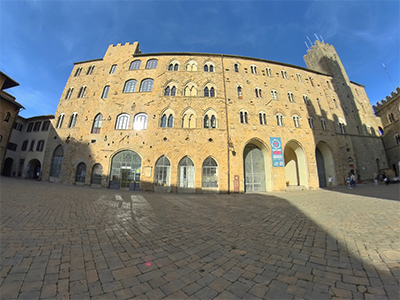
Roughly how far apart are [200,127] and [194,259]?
1389cm

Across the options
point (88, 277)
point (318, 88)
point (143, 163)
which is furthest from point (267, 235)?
point (318, 88)

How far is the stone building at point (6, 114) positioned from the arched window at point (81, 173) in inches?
539

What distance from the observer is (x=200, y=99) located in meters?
17.0

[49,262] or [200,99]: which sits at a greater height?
[200,99]

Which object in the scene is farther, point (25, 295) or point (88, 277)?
point (88, 277)

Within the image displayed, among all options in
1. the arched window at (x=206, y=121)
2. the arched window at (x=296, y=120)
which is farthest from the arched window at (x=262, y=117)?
the arched window at (x=206, y=121)

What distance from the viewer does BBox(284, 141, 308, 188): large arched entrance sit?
56.9 ft

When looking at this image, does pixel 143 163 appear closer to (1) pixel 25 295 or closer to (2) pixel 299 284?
(1) pixel 25 295

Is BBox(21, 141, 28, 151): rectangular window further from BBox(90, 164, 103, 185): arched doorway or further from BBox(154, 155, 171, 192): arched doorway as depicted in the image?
BBox(154, 155, 171, 192): arched doorway

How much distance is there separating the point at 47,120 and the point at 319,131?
37964 mm

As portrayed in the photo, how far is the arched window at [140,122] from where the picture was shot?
1628 cm

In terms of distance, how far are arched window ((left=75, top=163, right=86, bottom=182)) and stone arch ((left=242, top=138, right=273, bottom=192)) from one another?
56.2ft

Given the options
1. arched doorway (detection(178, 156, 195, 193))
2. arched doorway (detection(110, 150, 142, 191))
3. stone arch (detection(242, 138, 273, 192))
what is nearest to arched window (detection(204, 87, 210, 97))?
stone arch (detection(242, 138, 273, 192))

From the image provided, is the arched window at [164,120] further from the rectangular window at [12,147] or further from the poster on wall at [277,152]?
the rectangular window at [12,147]
